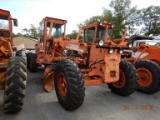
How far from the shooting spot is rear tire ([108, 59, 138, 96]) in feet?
14.6

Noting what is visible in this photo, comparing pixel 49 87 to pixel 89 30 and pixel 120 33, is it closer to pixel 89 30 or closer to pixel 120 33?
pixel 89 30

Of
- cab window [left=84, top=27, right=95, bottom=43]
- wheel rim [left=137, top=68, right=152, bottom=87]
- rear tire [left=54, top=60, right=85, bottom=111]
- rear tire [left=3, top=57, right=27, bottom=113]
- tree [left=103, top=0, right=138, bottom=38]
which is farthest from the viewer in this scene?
tree [left=103, top=0, right=138, bottom=38]

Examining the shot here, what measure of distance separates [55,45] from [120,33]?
93.8ft

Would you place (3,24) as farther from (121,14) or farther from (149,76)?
(121,14)

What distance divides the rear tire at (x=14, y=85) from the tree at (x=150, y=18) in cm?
4100

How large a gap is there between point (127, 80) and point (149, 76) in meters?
1.29

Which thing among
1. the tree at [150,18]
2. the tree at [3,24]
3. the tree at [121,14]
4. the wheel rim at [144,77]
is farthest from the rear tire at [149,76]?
the tree at [150,18]

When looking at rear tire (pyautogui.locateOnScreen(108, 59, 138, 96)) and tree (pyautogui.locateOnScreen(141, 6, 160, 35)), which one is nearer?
rear tire (pyautogui.locateOnScreen(108, 59, 138, 96))

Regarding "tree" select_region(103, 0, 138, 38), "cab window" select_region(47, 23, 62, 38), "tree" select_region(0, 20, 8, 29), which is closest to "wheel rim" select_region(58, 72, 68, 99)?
"tree" select_region(0, 20, 8, 29)

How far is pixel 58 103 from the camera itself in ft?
13.7

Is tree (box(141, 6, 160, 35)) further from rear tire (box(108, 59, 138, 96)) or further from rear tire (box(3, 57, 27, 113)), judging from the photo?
rear tire (box(3, 57, 27, 113))

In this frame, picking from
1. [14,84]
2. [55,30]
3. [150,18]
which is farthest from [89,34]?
[150,18]

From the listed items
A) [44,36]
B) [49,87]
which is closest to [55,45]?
[44,36]

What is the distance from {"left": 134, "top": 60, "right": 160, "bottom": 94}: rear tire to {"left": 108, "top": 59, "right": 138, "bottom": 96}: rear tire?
907 millimetres
